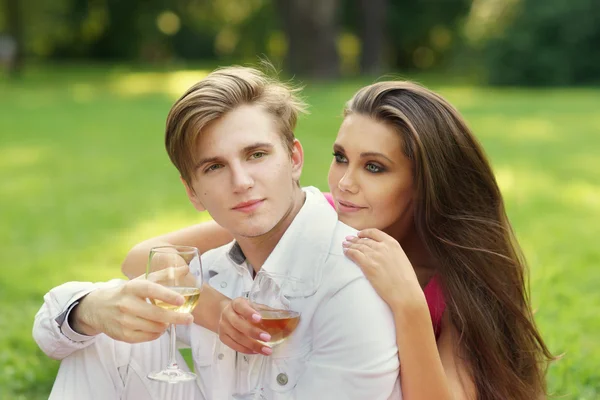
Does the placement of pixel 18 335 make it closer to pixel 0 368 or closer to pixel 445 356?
pixel 0 368

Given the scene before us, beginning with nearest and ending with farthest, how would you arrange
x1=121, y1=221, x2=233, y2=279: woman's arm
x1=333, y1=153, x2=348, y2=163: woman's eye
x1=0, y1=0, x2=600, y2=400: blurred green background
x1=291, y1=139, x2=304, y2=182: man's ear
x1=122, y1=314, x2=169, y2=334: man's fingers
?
1. x1=122, y1=314, x2=169, y2=334: man's fingers
2. x1=291, y1=139, x2=304, y2=182: man's ear
3. x1=333, y1=153, x2=348, y2=163: woman's eye
4. x1=121, y1=221, x2=233, y2=279: woman's arm
5. x1=0, y1=0, x2=600, y2=400: blurred green background

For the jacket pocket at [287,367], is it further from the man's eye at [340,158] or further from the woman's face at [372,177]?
the man's eye at [340,158]

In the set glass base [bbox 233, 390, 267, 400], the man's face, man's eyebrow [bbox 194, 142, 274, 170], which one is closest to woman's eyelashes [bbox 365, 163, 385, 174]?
the man's face

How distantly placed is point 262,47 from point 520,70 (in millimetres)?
16777

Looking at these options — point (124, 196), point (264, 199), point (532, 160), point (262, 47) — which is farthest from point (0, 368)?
point (262, 47)

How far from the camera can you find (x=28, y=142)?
1571 cm

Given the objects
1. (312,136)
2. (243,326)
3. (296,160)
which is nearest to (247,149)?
(296,160)

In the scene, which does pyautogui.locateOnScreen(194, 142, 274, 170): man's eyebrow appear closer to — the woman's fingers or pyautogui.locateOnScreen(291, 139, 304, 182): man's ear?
pyautogui.locateOnScreen(291, 139, 304, 182): man's ear

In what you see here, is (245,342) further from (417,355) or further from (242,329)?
(417,355)

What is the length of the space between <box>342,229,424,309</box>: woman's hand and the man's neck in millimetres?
304

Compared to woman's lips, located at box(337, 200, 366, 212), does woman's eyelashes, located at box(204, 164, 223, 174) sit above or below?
above

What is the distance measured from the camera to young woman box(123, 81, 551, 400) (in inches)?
143

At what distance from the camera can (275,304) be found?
2.87 meters

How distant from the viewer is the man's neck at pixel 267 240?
326 centimetres
